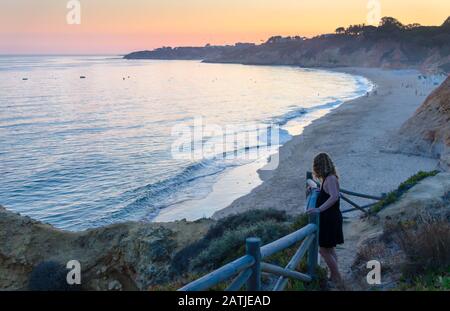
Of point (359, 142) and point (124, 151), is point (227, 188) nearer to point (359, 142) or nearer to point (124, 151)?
point (359, 142)

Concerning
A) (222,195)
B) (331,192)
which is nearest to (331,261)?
(331,192)

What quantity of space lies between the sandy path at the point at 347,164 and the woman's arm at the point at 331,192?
1.87 metres

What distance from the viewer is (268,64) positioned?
616 ft

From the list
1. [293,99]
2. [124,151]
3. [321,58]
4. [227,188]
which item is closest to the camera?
[227,188]

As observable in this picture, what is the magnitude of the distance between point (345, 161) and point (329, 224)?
1471cm

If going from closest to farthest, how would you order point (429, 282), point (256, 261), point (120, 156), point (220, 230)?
1. point (256, 261)
2. point (429, 282)
3. point (220, 230)
4. point (120, 156)

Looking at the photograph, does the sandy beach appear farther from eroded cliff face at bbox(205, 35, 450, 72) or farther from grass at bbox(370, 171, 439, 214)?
eroded cliff face at bbox(205, 35, 450, 72)

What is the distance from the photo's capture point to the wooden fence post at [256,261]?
171 inches

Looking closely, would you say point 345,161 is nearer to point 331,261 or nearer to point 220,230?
point 220,230

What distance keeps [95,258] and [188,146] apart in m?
19.2

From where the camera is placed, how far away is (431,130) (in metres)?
19.4

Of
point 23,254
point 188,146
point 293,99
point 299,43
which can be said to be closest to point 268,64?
point 299,43

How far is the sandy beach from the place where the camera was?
16109 mm

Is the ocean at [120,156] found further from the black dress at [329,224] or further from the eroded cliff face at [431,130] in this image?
the black dress at [329,224]
